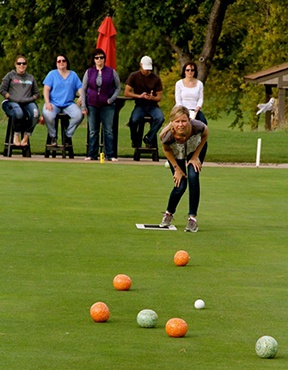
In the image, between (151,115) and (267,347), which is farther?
(151,115)

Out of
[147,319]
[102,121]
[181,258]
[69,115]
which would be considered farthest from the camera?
[102,121]

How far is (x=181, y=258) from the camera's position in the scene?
10008 mm

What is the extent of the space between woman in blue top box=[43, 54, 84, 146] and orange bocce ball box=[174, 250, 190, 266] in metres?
11.3

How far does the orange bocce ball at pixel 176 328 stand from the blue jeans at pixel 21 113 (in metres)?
14.4

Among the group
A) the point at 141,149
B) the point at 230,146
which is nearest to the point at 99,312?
the point at 141,149

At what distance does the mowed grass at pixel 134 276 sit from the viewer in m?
6.79

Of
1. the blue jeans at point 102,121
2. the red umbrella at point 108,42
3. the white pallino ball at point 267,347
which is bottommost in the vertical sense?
the blue jeans at point 102,121

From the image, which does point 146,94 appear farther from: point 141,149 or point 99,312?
point 99,312

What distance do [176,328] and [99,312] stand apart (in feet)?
2.06

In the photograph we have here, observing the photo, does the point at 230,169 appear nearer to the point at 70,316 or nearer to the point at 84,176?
the point at 84,176

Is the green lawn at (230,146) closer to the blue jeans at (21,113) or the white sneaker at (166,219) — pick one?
the blue jeans at (21,113)

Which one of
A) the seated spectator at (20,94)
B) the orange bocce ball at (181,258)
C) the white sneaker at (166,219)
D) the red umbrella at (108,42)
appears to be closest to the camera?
the orange bocce ball at (181,258)

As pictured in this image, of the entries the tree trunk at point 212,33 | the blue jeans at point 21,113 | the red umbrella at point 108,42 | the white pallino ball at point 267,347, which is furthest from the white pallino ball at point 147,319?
the tree trunk at point 212,33

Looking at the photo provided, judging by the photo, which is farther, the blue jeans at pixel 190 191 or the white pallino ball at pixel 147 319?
the blue jeans at pixel 190 191
